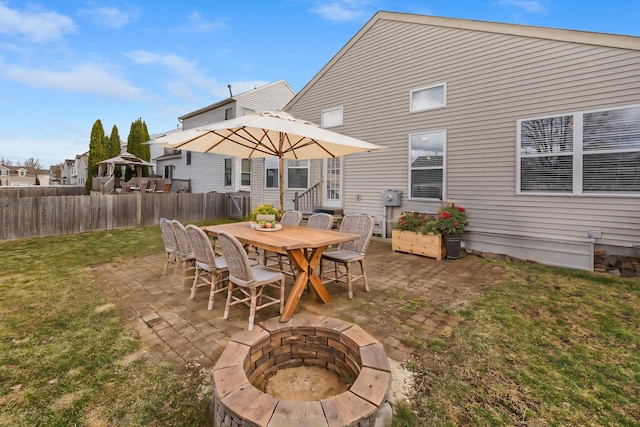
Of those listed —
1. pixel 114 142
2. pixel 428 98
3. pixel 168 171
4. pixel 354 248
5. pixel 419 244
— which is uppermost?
pixel 114 142

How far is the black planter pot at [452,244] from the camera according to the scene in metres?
5.92

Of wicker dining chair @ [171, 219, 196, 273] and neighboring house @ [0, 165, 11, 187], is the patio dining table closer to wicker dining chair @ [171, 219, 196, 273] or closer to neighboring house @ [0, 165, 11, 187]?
wicker dining chair @ [171, 219, 196, 273]

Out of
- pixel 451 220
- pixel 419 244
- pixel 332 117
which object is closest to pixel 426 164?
pixel 451 220

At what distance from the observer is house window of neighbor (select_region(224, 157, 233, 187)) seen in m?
14.3

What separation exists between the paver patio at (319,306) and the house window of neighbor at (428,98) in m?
4.04

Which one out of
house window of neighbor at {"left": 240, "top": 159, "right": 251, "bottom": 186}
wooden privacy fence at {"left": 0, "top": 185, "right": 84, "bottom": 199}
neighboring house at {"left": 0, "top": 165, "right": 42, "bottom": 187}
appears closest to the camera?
wooden privacy fence at {"left": 0, "top": 185, "right": 84, "bottom": 199}

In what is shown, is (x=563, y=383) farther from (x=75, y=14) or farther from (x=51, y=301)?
(x=75, y=14)

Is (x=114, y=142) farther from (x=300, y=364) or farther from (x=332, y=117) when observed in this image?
(x=300, y=364)

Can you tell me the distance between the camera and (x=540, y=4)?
745 centimetres

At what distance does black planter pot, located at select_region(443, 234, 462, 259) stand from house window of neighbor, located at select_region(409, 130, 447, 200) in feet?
4.14

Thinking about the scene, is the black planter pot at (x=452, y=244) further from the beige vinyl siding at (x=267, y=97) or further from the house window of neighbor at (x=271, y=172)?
the beige vinyl siding at (x=267, y=97)

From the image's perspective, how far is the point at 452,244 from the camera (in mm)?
5953

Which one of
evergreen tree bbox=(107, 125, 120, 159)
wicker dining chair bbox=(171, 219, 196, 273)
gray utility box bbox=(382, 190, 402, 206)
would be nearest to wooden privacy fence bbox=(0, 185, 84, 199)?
evergreen tree bbox=(107, 125, 120, 159)

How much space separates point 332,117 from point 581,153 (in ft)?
20.2
